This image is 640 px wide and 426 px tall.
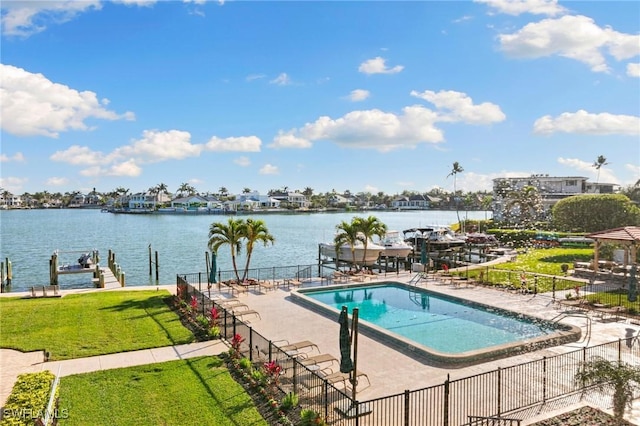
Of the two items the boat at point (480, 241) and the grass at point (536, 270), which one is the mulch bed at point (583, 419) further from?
the boat at point (480, 241)

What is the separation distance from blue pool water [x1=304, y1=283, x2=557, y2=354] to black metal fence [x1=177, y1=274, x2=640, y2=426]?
3.66 m

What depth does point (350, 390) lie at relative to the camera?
1158cm

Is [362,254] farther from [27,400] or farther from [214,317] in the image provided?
[27,400]

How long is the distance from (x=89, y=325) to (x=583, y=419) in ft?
55.4

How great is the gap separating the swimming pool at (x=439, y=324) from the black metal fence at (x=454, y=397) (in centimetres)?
187

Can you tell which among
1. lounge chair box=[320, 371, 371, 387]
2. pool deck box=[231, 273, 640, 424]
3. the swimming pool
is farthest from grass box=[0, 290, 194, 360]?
the swimming pool

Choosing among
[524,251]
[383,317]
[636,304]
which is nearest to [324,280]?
[383,317]

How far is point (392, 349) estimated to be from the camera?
49.5 feet

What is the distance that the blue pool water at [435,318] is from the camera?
17219 mm

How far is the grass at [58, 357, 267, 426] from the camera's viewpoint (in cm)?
995

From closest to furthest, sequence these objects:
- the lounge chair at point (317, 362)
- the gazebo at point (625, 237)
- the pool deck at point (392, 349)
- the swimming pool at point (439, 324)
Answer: the pool deck at point (392, 349) → the lounge chair at point (317, 362) → the swimming pool at point (439, 324) → the gazebo at point (625, 237)

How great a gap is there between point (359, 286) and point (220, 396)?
54.9ft

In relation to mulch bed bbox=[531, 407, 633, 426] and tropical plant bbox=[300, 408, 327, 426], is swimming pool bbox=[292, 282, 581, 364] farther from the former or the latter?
tropical plant bbox=[300, 408, 327, 426]

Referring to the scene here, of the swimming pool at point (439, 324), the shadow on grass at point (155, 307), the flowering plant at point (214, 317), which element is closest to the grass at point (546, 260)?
the swimming pool at point (439, 324)
